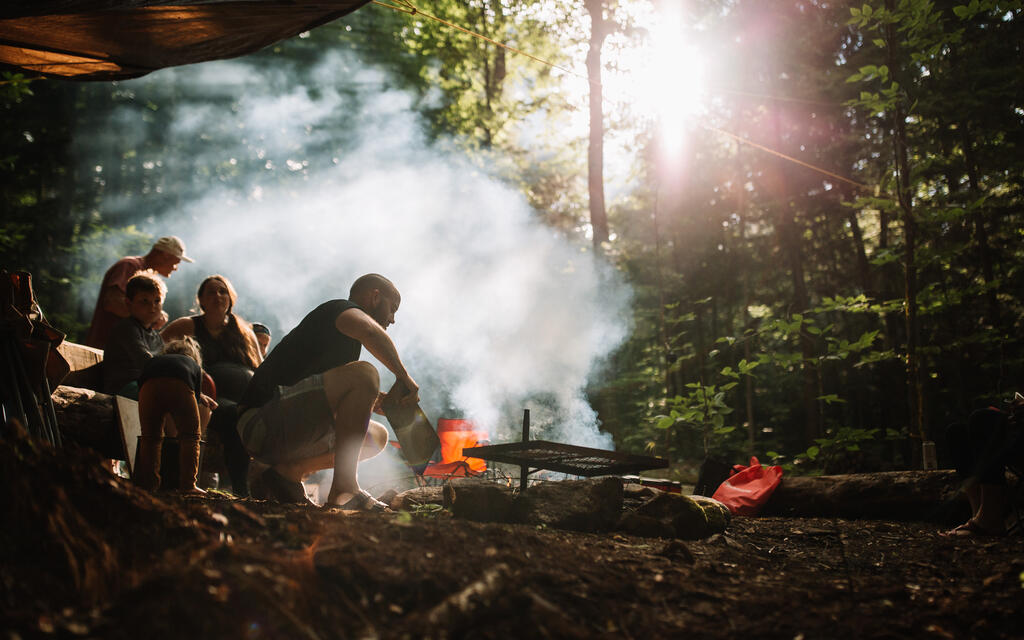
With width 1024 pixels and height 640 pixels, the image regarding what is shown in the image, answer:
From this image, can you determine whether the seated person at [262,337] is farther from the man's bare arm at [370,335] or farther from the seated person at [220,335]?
the man's bare arm at [370,335]

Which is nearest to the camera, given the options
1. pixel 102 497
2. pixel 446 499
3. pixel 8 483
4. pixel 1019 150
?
pixel 8 483

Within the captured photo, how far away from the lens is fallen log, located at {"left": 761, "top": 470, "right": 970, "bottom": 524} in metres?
4.43

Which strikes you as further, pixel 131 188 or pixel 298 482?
pixel 131 188

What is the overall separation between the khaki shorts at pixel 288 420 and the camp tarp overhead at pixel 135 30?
2.18 meters

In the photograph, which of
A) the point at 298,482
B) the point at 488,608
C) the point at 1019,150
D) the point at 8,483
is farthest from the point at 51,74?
the point at 1019,150

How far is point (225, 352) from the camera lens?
4504mm

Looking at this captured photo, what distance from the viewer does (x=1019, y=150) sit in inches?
279

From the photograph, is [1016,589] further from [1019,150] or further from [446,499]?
[1019,150]

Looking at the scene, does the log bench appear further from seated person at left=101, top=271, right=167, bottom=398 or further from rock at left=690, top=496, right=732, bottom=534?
rock at left=690, top=496, right=732, bottom=534

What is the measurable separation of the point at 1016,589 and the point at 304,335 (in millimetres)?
3476

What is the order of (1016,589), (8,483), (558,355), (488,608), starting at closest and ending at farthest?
1. (488,608)
2. (8,483)
3. (1016,589)
4. (558,355)

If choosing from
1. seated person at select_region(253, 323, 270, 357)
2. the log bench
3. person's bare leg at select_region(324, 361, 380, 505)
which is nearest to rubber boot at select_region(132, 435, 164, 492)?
the log bench

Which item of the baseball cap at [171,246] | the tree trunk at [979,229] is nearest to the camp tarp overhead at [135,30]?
the baseball cap at [171,246]

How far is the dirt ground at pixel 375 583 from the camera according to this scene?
1383 mm
